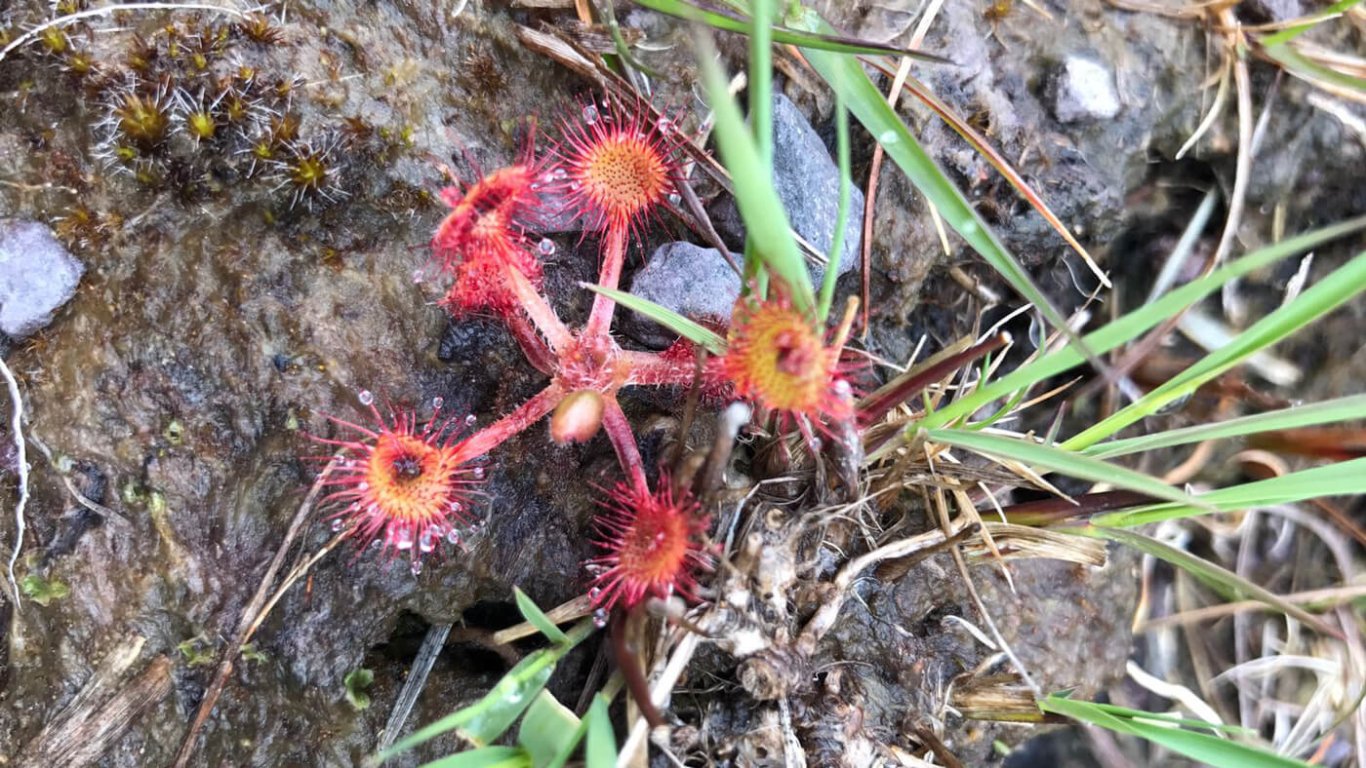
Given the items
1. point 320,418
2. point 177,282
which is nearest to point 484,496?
point 320,418

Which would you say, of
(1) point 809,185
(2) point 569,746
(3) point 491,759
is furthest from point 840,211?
(3) point 491,759

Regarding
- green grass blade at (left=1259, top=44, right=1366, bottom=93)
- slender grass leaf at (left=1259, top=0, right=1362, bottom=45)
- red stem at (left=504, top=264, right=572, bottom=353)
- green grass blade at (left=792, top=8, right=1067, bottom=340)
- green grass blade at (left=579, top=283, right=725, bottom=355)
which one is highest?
slender grass leaf at (left=1259, top=0, right=1362, bottom=45)

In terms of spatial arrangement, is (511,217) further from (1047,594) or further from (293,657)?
(1047,594)

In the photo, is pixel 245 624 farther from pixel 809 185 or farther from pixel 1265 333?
pixel 1265 333

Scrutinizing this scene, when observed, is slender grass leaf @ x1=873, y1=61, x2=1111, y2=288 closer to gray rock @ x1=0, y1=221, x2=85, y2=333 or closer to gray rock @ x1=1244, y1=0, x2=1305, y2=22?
gray rock @ x1=1244, y1=0, x2=1305, y2=22

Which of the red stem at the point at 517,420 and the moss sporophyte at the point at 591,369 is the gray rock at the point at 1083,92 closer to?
the moss sporophyte at the point at 591,369

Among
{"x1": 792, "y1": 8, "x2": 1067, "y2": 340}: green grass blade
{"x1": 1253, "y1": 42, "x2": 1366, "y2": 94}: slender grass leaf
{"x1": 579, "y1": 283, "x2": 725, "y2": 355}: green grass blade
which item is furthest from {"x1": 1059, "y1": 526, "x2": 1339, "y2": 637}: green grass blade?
{"x1": 1253, "y1": 42, "x2": 1366, "y2": 94}: slender grass leaf
